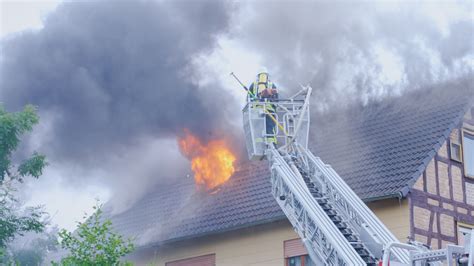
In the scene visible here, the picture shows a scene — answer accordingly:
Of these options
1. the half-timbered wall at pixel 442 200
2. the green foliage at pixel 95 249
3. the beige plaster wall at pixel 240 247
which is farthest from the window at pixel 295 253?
the green foliage at pixel 95 249

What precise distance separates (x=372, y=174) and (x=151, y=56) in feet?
17.9

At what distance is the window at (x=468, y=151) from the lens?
57.0ft

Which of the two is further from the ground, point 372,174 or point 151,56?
point 151,56

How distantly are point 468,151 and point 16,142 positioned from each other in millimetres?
9248

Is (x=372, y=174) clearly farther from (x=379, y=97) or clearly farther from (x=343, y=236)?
(x=343, y=236)

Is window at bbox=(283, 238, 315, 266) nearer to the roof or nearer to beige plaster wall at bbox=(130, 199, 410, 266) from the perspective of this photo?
beige plaster wall at bbox=(130, 199, 410, 266)

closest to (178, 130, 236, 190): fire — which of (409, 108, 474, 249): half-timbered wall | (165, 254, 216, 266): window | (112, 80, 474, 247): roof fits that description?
(112, 80, 474, 247): roof

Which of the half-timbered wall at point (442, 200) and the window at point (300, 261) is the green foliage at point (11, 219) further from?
the half-timbered wall at point (442, 200)

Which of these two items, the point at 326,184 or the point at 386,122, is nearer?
the point at 326,184

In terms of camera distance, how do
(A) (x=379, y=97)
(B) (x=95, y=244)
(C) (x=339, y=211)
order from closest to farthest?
(C) (x=339, y=211)
(B) (x=95, y=244)
(A) (x=379, y=97)

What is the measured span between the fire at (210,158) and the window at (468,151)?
5.11m

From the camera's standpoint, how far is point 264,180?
63.1ft

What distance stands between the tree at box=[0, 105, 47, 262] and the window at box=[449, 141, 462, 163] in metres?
8.16

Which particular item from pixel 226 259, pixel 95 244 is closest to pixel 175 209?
pixel 226 259
